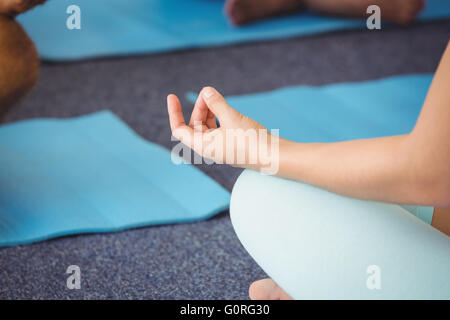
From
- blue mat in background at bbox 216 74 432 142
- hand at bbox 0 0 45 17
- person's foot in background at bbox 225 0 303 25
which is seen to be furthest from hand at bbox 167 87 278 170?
person's foot in background at bbox 225 0 303 25

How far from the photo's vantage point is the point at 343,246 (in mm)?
638

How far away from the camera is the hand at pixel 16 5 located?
1145mm

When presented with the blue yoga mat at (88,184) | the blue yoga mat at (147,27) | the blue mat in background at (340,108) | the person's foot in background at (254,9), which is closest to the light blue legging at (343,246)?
the blue yoga mat at (88,184)

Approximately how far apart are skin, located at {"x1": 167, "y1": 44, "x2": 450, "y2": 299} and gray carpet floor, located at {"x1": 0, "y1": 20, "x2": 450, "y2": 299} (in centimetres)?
49

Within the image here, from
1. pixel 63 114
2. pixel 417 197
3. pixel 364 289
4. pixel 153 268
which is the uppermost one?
pixel 417 197

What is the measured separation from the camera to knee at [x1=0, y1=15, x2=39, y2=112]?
46.4 inches

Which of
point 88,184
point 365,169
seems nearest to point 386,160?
point 365,169

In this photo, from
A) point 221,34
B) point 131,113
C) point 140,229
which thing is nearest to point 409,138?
point 140,229

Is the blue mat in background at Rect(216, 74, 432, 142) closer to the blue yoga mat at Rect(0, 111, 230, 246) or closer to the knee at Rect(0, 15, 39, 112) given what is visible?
the blue yoga mat at Rect(0, 111, 230, 246)

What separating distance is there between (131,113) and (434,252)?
4.55 feet

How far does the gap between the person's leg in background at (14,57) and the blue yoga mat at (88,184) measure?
0.78 ft

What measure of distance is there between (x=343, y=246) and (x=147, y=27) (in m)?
2.07

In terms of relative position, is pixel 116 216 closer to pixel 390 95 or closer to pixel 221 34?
pixel 390 95

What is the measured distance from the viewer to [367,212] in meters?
0.66
